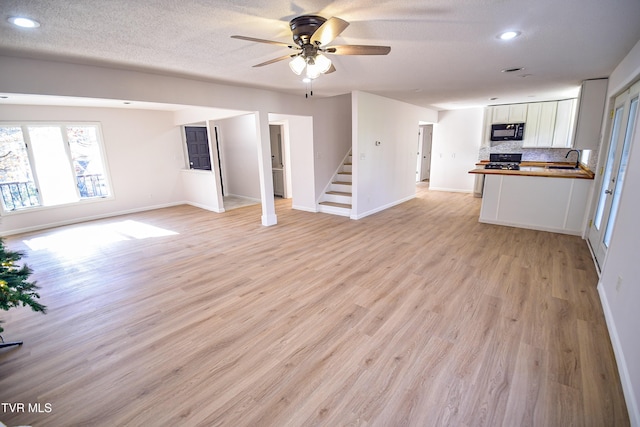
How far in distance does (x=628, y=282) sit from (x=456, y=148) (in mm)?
6932

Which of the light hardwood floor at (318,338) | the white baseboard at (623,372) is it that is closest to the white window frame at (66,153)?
the light hardwood floor at (318,338)

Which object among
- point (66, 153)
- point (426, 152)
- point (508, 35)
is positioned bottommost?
point (426, 152)

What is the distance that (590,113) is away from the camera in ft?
14.0

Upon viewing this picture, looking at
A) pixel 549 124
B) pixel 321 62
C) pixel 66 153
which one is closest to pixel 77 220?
pixel 66 153

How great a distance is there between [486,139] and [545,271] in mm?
5182

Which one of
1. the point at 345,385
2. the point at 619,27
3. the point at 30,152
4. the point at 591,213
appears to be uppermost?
the point at 619,27

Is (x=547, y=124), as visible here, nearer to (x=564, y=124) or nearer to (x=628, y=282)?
(x=564, y=124)

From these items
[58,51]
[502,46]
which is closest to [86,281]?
[58,51]

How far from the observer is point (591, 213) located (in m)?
4.16

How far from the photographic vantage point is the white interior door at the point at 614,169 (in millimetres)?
2992

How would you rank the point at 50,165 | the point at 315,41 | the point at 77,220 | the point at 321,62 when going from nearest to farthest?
the point at 315,41 < the point at 321,62 < the point at 50,165 < the point at 77,220

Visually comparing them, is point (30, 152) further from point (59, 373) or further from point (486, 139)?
point (486, 139)

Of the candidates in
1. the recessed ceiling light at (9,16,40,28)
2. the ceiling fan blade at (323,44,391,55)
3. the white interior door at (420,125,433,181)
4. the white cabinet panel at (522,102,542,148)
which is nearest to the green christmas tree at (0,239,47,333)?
the recessed ceiling light at (9,16,40,28)

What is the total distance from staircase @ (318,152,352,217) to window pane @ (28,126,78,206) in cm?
538
